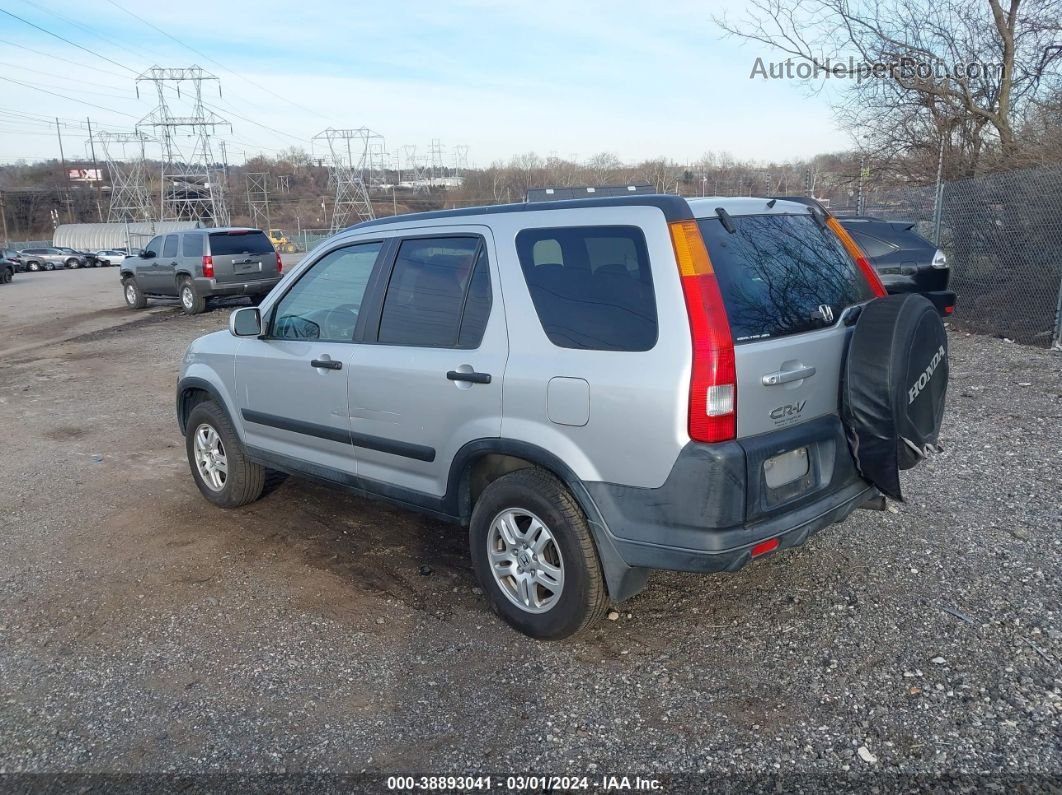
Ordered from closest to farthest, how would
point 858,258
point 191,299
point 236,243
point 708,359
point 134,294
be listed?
point 708,359 → point 858,258 → point 236,243 → point 191,299 → point 134,294

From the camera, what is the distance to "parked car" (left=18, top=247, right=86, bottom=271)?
52188 millimetres

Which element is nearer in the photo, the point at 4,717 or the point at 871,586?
the point at 4,717

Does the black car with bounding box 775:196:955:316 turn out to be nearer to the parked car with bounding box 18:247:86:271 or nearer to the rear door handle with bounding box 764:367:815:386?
the rear door handle with bounding box 764:367:815:386

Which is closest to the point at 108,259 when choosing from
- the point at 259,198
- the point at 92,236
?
the point at 92,236

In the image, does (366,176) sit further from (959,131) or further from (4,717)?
(4,717)

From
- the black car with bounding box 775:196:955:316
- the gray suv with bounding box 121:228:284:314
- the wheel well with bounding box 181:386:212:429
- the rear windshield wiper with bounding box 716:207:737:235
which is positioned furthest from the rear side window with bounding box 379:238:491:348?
the gray suv with bounding box 121:228:284:314

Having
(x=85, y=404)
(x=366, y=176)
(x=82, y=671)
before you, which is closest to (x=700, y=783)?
(x=82, y=671)

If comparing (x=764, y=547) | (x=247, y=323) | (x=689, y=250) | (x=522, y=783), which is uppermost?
(x=689, y=250)

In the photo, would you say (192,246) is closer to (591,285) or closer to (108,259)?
(591,285)

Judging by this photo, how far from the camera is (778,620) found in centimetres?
375

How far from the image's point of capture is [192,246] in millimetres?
18297

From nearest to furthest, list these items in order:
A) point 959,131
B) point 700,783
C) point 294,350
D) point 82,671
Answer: point 700,783 → point 82,671 → point 294,350 → point 959,131

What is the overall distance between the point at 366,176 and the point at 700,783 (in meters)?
75.0

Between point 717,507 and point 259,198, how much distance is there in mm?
91841
